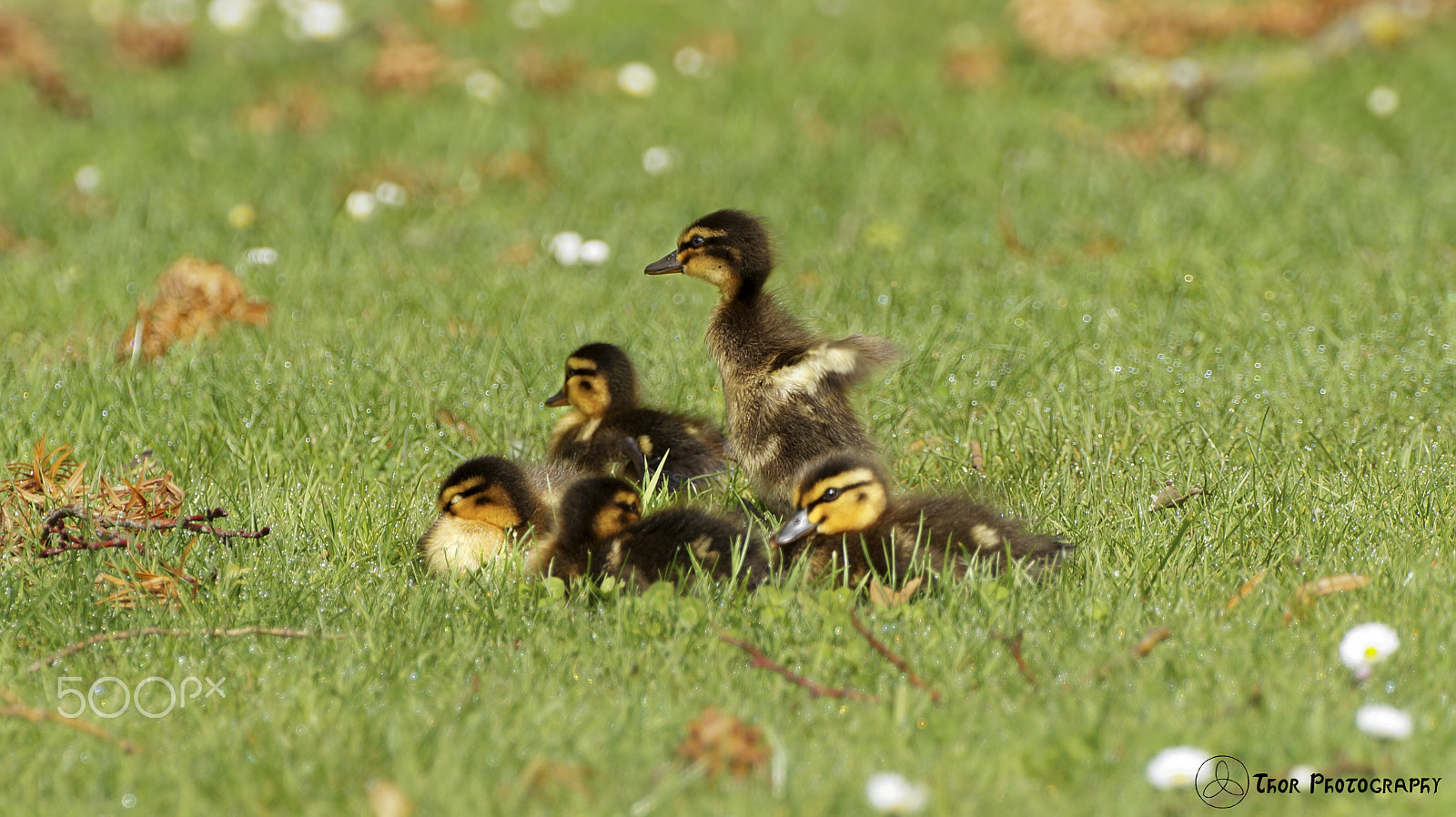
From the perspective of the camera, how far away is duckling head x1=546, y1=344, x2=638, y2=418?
18.0 feet

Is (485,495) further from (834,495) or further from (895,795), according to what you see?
(895,795)

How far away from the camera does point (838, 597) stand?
13.3ft

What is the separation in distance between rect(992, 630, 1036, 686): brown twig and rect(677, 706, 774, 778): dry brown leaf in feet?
2.49

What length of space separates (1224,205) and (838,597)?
19.2ft

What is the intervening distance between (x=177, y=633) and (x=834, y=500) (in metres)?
1.94

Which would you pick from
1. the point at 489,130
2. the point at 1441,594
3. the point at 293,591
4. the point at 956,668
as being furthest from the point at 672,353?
the point at 489,130

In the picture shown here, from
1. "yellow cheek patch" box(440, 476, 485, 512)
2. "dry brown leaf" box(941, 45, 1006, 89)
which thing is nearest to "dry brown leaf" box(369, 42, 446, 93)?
"dry brown leaf" box(941, 45, 1006, 89)

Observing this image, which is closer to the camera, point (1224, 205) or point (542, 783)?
point (542, 783)

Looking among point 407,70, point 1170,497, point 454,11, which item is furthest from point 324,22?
point 1170,497

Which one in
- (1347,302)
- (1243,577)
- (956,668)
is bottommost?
(956,668)

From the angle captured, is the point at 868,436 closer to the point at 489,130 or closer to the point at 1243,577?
the point at 1243,577

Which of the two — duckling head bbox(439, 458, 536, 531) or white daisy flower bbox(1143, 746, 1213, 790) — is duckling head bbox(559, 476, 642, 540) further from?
white daisy flower bbox(1143, 746, 1213, 790)

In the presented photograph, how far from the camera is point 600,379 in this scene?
5.51 m

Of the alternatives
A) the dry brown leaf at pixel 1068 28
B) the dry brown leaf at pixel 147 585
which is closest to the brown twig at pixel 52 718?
the dry brown leaf at pixel 147 585
